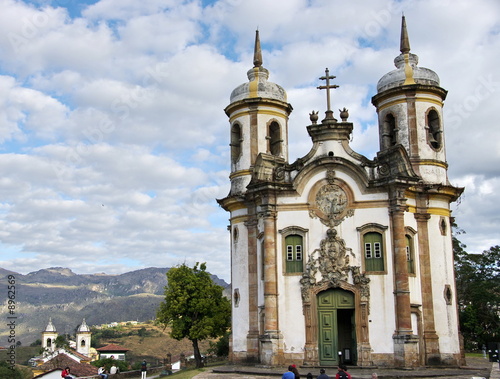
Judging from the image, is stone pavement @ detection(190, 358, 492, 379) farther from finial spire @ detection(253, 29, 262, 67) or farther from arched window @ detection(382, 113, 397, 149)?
finial spire @ detection(253, 29, 262, 67)

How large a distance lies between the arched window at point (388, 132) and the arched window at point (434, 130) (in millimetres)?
1560

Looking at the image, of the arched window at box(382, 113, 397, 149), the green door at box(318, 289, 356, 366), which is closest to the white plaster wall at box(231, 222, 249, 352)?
the green door at box(318, 289, 356, 366)

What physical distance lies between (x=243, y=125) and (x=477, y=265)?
26.3 metres

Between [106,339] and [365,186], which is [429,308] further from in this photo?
[106,339]

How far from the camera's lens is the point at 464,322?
40.1m

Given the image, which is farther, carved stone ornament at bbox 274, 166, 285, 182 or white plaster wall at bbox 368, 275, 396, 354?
carved stone ornament at bbox 274, 166, 285, 182

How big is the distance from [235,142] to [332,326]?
404 inches

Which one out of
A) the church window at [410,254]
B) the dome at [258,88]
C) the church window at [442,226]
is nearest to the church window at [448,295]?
the church window at [410,254]

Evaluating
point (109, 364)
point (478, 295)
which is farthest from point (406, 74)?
point (109, 364)

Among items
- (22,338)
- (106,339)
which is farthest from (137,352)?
(22,338)

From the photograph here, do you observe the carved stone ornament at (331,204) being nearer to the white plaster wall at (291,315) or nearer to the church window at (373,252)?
the church window at (373,252)

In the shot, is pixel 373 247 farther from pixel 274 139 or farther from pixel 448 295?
pixel 274 139

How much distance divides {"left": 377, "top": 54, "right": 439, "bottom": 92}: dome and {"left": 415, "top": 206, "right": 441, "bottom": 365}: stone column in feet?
18.6

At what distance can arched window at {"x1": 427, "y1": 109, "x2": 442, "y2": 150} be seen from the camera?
2670 centimetres
